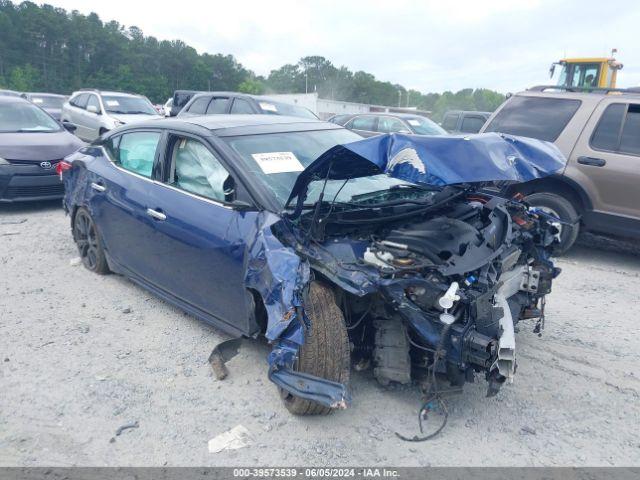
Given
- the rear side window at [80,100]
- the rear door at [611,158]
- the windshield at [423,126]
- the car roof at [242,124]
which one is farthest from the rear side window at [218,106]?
the rear door at [611,158]

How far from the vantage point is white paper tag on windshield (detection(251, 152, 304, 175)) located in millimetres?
3623

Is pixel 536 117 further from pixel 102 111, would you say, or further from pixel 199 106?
pixel 102 111

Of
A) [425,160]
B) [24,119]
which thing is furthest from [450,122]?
[425,160]

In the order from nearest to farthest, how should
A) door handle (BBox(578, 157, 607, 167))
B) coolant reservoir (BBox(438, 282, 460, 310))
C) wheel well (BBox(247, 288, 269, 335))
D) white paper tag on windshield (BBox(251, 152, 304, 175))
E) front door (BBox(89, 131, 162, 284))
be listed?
coolant reservoir (BBox(438, 282, 460, 310))
wheel well (BBox(247, 288, 269, 335))
white paper tag on windshield (BBox(251, 152, 304, 175))
front door (BBox(89, 131, 162, 284))
door handle (BBox(578, 157, 607, 167))

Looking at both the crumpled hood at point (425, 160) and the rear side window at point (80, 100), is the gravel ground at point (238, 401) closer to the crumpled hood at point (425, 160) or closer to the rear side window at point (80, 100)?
the crumpled hood at point (425, 160)

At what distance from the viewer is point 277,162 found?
3.71m

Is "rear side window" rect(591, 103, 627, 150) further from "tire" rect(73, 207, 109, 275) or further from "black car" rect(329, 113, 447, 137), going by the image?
"tire" rect(73, 207, 109, 275)

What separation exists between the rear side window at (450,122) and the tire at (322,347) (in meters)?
12.2

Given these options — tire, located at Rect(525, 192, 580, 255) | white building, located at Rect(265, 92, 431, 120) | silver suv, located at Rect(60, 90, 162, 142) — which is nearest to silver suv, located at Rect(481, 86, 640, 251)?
tire, located at Rect(525, 192, 580, 255)

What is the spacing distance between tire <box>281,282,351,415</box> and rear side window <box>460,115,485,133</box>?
11741 mm

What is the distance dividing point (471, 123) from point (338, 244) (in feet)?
38.7

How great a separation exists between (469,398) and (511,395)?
279mm

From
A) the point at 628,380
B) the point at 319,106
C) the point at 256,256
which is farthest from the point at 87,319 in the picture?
the point at 319,106

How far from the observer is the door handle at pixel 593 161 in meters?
5.76
